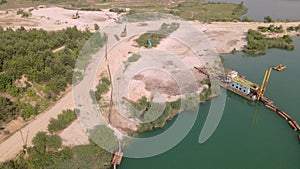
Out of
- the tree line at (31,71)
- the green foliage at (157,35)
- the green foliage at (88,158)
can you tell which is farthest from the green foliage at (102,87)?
the green foliage at (157,35)

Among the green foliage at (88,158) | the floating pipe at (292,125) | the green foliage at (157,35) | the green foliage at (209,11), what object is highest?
the green foliage at (209,11)

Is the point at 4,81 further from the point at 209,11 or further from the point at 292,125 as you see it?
the point at 209,11

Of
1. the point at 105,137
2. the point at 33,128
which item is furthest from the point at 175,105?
the point at 33,128

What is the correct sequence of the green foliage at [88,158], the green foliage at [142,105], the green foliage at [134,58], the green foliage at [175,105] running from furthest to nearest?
the green foliage at [134,58], the green foliage at [175,105], the green foliage at [142,105], the green foliage at [88,158]

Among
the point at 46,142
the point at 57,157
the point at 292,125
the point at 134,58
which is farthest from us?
the point at 134,58

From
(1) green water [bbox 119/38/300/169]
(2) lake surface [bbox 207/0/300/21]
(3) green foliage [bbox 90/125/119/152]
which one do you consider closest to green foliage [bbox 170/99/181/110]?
(1) green water [bbox 119/38/300/169]

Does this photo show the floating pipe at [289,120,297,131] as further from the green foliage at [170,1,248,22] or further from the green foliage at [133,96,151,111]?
the green foliage at [170,1,248,22]

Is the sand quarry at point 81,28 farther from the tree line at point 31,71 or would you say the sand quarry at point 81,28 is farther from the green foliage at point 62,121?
the tree line at point 31,71

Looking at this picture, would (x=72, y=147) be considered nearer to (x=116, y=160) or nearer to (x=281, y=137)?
(x=116, y=160)
